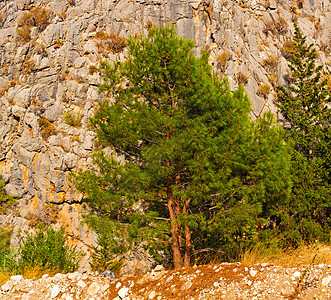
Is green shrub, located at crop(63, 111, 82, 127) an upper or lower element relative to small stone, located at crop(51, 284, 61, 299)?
upper

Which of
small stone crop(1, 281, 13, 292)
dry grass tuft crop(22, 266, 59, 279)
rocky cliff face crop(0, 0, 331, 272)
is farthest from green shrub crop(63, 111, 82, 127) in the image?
small stone crop(1, 281, 13, 292)

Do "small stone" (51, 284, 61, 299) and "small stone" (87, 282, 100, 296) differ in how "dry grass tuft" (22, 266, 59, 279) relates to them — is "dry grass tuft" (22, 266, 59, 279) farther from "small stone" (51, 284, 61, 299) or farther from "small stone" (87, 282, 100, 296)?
"small stone" (87, 282, 100, 296)

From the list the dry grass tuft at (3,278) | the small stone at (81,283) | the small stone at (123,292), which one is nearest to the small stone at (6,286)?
the dry grass tuft at (3,278)

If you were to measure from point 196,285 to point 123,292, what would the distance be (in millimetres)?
1568

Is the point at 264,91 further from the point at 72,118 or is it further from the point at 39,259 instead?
the point at 39,259

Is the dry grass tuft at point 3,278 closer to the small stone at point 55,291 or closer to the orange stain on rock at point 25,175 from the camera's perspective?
the small stone at point 55,291

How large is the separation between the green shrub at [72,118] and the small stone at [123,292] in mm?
17978

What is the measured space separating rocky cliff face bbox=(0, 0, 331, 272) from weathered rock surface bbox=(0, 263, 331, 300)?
44.6 ft

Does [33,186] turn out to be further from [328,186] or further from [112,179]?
[328,186]

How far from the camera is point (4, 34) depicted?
28.0 meters

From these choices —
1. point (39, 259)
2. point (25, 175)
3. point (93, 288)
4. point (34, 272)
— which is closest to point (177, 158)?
point (93, 288)

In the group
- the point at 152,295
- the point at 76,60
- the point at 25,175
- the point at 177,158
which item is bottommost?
the point at 152,295

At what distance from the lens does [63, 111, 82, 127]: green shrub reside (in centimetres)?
2223

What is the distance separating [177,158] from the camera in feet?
24.4
